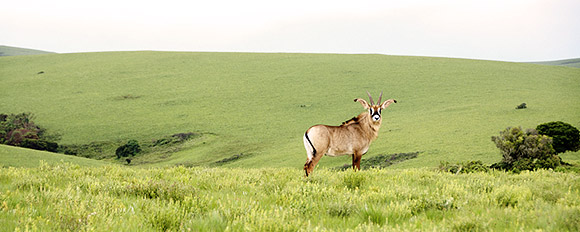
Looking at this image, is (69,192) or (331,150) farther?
(331,150)

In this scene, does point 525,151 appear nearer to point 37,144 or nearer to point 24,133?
point 37,144

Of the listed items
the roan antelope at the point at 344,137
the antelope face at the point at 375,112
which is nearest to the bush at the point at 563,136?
the roan antelope at the point at 344,137

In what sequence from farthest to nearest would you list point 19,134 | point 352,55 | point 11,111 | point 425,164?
point 352,55 < point 11,111 < point 19,134 < point 425,164

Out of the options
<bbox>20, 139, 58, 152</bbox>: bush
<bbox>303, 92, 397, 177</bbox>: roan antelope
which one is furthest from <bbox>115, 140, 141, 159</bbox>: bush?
<bbox>303, 92, 397, 177</bbox>: roan antelope

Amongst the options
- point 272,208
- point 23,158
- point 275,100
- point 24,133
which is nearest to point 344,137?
point 272,208

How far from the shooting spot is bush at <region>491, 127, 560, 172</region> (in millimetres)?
18203

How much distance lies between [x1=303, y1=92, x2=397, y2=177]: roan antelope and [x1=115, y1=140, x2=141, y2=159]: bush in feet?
142

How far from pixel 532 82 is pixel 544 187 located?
66428mm

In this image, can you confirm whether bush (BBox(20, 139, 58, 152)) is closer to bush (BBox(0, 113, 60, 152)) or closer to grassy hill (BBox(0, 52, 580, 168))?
bush (BBox(0, 113, 60, 152))

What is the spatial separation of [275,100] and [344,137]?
55314 mm

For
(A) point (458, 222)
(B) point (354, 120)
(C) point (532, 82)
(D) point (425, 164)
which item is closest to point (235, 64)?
(C) point (532, 82)

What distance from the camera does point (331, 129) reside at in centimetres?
1186

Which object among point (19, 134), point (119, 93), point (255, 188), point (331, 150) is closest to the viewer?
point (255, 188)

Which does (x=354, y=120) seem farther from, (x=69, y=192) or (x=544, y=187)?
(x=69, y=192)
